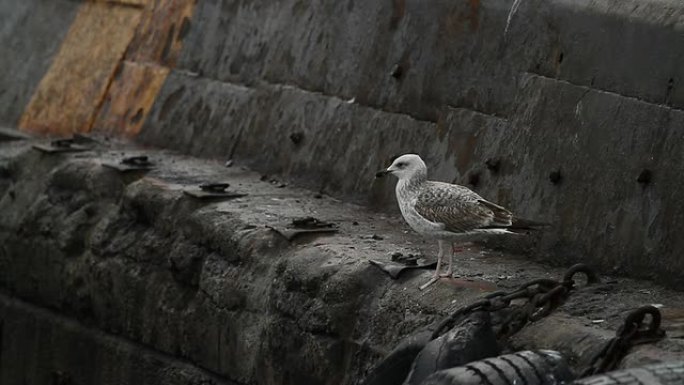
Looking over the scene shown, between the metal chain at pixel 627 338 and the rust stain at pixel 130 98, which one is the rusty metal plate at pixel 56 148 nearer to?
the rust stain at pixel 130 98


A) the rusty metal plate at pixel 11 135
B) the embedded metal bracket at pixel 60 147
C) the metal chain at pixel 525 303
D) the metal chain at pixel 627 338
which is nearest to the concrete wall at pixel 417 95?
the rusty metal plate at pixel 11 135

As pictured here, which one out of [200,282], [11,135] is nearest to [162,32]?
[11,135]

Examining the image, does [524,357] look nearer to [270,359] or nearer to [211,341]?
[270,359]

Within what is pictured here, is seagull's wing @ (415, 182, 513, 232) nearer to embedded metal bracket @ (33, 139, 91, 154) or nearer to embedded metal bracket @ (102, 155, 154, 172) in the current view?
embedded metal bracket @ (102, 155, 154, 172)

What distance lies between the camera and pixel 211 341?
1100 centimetres

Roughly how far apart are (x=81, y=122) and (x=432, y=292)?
19.1ft

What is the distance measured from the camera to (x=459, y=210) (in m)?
9.44

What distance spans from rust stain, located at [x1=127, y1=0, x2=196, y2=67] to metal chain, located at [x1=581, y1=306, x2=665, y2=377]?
6693 mm

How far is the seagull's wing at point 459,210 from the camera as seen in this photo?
9.38 metres

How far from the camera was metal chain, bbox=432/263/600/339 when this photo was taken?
28.6 feet

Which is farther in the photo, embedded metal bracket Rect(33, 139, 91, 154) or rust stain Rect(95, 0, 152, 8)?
rust stain Rect(95, 0, 152, 8)

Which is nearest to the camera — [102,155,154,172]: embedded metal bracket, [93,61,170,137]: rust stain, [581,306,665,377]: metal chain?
[581,306,665,377]: metal chain

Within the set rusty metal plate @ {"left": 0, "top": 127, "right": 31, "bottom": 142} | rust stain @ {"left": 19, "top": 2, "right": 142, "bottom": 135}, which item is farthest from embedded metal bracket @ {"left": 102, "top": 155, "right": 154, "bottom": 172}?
rusty metal plate @ {"left": 0, "top": 127, "right": 31, "bottom": 142}

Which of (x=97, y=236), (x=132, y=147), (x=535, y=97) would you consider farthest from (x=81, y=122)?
(x=535, y=97)
